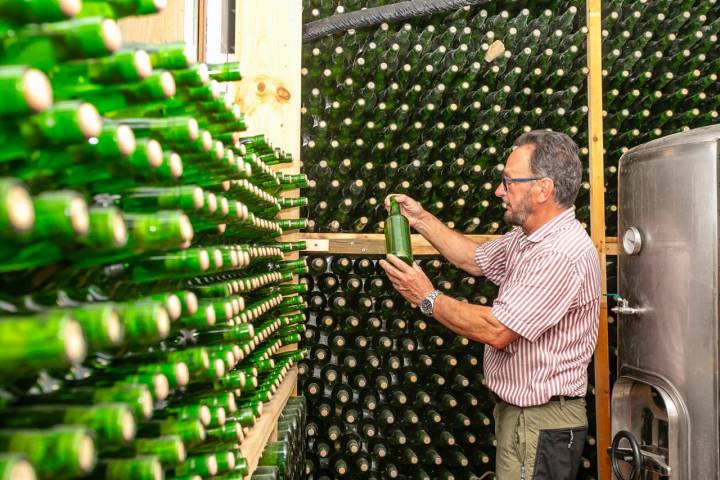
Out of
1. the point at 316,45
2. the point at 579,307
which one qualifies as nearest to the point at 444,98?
the point at 316,45

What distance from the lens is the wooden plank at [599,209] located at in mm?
2625

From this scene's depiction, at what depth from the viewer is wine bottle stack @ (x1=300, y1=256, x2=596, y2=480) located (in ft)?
8.00

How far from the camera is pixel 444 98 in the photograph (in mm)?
2582

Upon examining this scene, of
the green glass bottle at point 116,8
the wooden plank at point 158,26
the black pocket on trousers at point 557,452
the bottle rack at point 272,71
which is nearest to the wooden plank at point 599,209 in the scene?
the black pocket on trousers at point 557,452

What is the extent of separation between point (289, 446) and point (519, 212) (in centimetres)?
120

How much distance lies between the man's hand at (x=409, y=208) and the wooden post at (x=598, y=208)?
90 cm

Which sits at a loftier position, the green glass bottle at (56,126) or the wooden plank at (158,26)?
the wooden plank at (158,26)

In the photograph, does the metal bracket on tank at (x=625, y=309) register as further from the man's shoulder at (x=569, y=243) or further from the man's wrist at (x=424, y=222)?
the man's wrist at (x=424, y=222)

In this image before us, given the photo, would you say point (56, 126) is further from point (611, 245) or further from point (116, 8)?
point (611, 245)

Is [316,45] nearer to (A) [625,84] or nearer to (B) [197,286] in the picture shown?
(A) [625,84]

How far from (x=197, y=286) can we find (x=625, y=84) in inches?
104

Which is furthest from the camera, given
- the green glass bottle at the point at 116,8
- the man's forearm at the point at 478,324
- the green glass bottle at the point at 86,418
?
the man's forearm at the point at 478,324

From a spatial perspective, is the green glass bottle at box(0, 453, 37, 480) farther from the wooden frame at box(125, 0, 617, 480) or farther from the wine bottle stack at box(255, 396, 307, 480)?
the wine bottle stack at box(255, 396, 307, 480)

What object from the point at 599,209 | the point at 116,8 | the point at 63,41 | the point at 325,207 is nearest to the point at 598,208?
the point at 599,209
